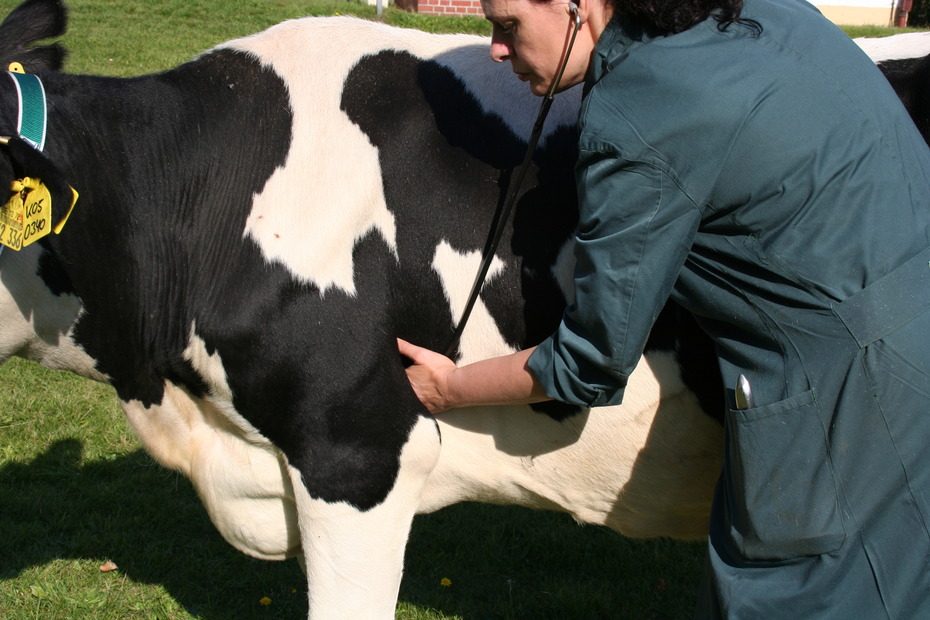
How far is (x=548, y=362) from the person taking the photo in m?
1.92

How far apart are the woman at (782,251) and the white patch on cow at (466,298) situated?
2.07ft

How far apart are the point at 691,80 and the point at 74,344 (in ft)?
5.97

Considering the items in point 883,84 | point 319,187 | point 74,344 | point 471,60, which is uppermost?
point 883,84

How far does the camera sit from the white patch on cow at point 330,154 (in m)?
2.31

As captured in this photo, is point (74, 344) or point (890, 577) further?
point (74, 344)

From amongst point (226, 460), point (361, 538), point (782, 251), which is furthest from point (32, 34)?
point (782, 251)

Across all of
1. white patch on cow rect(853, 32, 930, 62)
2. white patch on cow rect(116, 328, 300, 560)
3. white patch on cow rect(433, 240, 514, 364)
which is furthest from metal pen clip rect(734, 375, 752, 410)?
white patch on cow rect(116, 328, 300, 560)

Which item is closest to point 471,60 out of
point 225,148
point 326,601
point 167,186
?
point 225,148

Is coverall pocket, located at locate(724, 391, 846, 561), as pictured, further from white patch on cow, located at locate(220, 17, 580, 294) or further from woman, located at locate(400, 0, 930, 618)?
white patch on cow, located at locate(220, 17, 580, 294)

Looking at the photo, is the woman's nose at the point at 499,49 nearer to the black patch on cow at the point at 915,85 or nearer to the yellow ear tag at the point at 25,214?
the black patch on cow at the point at 915,85

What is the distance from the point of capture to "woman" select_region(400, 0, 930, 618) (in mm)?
1605

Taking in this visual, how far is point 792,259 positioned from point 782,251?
22 mm

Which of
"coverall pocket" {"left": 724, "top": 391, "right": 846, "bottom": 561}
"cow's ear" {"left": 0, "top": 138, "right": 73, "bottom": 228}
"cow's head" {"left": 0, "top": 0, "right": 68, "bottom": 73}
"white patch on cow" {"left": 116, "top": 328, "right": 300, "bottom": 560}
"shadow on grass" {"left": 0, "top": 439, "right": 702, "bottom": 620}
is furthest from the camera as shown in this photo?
"shadow on grass" {"left": 0, "top": 439, "right": 702, "bottom": 620}

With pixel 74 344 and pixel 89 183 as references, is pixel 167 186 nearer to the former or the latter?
pixel 89 183
